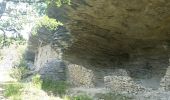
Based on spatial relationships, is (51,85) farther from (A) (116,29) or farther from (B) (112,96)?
(A) (116,29)

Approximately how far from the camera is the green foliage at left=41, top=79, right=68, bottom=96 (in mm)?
12607

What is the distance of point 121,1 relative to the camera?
12531 mm

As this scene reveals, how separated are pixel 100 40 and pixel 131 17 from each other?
114 inches

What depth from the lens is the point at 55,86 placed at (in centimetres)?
1345

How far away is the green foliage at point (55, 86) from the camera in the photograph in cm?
1261

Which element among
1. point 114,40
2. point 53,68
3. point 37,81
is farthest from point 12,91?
point 114,40

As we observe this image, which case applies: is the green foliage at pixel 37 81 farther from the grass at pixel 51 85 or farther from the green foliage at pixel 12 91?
the green foliage at pixel 12 91

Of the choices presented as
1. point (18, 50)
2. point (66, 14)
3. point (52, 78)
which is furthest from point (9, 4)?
point (18, 50)

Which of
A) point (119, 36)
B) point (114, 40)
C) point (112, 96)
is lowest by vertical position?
point (112, 96)

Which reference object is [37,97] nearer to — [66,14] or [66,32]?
[66,14]

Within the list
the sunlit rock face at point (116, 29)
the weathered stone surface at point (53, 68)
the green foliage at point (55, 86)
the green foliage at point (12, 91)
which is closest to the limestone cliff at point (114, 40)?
the sunlit rock face at point (116, 29)

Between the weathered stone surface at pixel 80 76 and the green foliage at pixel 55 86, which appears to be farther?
the weathered stone surface at pixel 80 76

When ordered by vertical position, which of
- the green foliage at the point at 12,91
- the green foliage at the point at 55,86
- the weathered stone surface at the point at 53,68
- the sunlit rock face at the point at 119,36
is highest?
the sunlit rock face at the point at 119,36

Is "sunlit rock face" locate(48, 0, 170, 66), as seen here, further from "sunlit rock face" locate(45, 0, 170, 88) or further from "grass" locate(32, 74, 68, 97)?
"grass" locate(32, 74, 68, 97)
